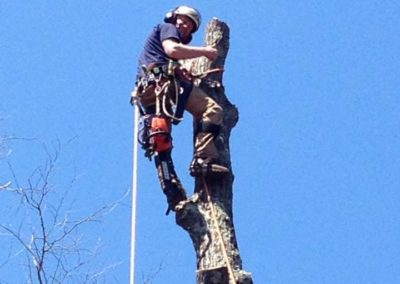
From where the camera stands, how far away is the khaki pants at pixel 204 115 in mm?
6879

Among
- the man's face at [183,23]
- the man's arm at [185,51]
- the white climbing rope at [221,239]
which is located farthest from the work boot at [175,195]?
the man's face at [183,23]

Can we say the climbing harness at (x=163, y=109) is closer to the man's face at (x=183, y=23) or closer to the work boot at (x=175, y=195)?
the work boot at (x=175, y=195)

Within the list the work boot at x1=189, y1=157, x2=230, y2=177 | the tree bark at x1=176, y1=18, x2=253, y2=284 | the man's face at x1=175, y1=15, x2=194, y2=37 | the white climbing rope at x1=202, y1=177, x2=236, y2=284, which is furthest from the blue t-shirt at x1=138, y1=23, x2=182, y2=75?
the white climbing rope at x1=202, y1=177, x2=236, y2=284

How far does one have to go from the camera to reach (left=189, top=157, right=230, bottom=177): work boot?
22.2 ft

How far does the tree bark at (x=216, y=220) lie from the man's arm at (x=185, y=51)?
0.47 ft

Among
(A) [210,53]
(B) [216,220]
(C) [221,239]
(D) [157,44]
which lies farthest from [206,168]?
(D) [157,44]

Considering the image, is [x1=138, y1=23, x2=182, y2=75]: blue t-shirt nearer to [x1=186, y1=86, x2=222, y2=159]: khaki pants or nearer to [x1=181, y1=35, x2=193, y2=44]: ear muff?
[x1=181, y1=35, x2=193, y2=44]: ear muff

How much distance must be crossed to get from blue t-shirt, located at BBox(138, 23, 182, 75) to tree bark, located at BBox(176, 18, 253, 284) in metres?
0.27

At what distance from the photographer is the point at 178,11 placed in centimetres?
738

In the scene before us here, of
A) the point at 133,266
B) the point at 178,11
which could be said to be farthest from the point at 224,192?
the point at 178,11

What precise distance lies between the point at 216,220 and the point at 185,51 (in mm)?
1006

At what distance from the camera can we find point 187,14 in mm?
7344

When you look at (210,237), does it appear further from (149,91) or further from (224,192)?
(149,91)

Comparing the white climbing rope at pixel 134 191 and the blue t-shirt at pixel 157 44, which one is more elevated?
the blue t-shirt at pixel 157 44
